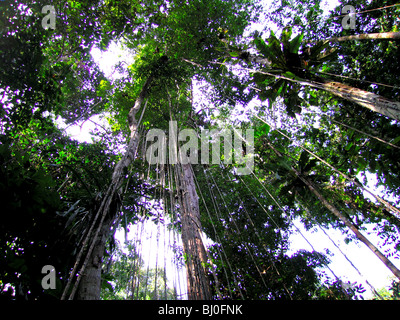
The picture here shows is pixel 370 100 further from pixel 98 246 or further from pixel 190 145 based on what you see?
pixel 190 145

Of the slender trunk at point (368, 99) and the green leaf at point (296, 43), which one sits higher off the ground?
the green leaf at point (296, 43)

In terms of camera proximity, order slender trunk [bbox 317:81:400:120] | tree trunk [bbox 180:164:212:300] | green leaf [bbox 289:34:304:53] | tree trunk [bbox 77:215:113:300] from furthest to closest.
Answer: green leaf [bbox 289:34:304:53] < tree trunk [bbox 180:164:212:300] < slender trunk [bbox 317:81:400:120] < tree trunk [bbox 77:215:113:300]

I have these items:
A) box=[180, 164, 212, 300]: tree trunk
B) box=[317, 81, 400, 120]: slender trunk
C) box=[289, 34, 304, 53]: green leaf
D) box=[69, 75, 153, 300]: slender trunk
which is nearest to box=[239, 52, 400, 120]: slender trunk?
box=[317, 81, 400, 120]: slender trunk

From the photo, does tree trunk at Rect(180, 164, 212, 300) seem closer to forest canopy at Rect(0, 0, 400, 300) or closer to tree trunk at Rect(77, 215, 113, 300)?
forest canopy at Rect(0, 0, 400, 300)

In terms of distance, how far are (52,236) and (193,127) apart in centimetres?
505

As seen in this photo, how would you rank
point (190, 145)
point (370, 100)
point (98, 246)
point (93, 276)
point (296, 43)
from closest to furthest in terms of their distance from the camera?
point (93, 276), point (98, 246), point (370, 100), point (296, 43), point (190, 145)

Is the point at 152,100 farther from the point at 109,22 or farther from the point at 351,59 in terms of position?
the point at 351,59

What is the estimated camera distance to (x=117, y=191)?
205 cm

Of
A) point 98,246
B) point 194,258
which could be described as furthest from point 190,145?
point 98,246

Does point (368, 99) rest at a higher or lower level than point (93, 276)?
higher

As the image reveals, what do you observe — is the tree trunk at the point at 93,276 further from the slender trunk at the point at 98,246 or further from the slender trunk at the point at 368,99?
the slender trunk at the point at 368,99

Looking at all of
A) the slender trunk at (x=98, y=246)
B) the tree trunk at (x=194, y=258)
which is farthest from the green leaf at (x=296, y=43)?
the tree trunk at (x=194, y=258)

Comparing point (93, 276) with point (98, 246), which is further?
point (98, 246)
